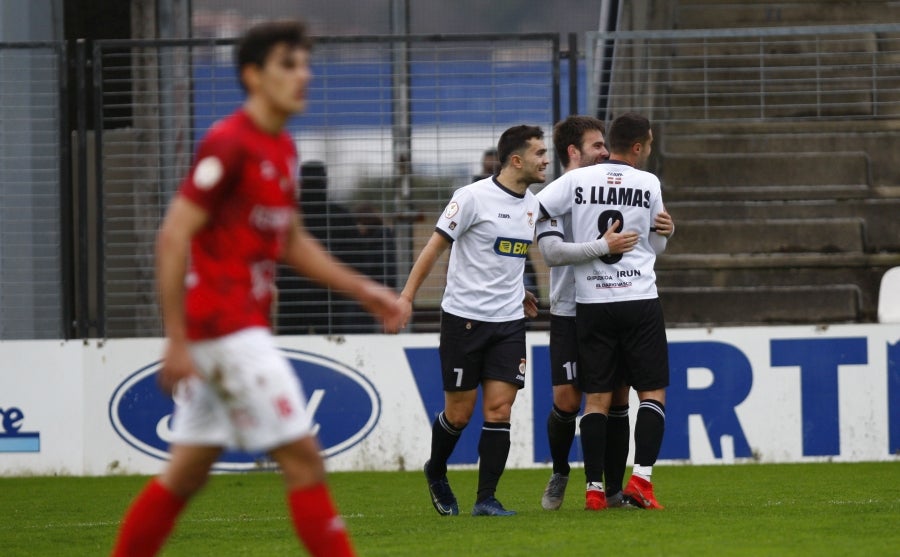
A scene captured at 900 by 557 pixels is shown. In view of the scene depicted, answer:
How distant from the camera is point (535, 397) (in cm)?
1042

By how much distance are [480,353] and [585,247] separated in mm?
707

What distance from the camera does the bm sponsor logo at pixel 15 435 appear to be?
34.4ft

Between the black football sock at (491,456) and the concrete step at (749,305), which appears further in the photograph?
→ the concrete step at (749,305)

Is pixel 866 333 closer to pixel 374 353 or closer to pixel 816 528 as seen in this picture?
pixel 374 353

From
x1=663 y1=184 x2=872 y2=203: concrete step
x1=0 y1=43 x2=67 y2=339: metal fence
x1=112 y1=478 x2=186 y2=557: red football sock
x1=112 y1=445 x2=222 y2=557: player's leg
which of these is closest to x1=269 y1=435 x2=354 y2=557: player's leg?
x1=112 y1=445 x2=222 y2=557: player's leg

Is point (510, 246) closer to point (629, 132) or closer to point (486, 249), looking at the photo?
point (486, 249)

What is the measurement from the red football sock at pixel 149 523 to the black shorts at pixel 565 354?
345cm

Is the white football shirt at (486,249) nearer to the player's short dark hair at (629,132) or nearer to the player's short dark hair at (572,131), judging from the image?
the player's short dark hair at (629,132)

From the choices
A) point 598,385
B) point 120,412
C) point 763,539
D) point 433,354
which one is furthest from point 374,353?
point 763,539

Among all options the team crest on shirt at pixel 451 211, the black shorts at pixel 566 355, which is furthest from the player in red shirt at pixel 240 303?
the black shorts at pixel 566 355

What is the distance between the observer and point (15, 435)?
1050cm

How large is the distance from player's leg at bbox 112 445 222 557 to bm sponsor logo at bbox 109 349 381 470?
6.28 m

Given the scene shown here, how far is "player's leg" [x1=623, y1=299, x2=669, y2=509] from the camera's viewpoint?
7.03m

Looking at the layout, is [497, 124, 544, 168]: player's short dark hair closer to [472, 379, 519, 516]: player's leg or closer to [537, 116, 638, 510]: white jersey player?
[537, 116, 638, 510]: white jersey player
